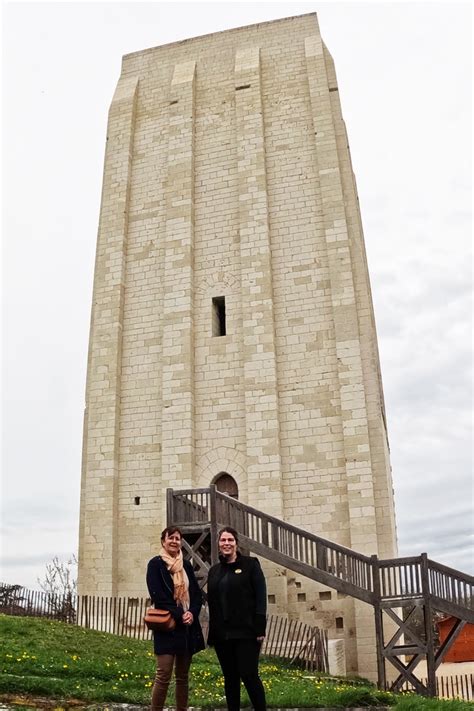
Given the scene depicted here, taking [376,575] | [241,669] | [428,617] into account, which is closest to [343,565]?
[376,575]

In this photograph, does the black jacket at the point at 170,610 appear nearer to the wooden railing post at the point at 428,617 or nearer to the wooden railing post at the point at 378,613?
the wooden railing post at the point at 428,617

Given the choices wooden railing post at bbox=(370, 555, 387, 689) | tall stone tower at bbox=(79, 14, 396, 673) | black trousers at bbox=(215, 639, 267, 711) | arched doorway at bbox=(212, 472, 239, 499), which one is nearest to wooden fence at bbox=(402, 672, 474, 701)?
wooden railing post at bbox=(370, 555, 387, 689)

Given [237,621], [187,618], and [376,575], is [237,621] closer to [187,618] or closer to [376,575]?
[187,618]

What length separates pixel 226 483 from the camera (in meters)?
19.5

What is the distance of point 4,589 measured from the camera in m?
23.0

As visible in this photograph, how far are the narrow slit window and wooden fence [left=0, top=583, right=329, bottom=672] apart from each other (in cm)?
746

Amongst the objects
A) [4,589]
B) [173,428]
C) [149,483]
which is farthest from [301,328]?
[4,589]

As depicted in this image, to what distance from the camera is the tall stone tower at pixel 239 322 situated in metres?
18.5

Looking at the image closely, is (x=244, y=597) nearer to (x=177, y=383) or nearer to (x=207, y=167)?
(x=177, y=383)

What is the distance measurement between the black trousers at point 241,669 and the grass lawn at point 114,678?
1648 millimetres

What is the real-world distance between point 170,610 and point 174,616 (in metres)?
0.06

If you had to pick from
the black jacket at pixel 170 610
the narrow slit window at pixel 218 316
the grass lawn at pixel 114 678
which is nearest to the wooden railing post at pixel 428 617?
the grass lawn at pixel 114 678

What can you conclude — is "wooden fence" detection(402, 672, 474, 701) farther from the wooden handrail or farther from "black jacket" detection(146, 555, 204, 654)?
"black jacket" detection(146, 555, 204, 654)

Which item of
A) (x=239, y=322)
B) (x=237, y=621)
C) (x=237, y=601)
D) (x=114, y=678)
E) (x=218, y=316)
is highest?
(x=218, y=316)
